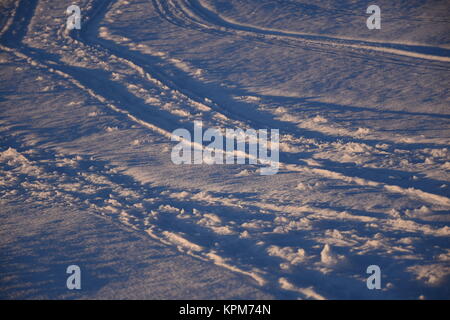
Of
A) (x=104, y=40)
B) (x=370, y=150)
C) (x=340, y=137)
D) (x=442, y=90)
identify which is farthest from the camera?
(x=104, y=40)

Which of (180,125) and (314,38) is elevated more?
(314,38)

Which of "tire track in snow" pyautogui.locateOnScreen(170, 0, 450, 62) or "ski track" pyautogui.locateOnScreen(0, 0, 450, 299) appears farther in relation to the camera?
"tire track in snow" pyautogui.locateOnScreen(170, 0, 450, 62)

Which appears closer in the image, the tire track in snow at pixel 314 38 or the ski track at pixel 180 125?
the ski track at pixel 180 125

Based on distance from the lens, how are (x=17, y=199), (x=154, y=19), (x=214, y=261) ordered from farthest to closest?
(x=154, y=19)
(x=17, y=199)
(x=214, y=261)

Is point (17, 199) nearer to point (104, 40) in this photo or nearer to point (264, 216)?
point (264, 216)

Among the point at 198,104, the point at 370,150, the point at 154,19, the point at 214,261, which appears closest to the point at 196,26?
the point at 154,19

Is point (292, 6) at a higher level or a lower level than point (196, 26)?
higher

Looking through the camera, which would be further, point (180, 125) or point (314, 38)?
point (314, 38)
